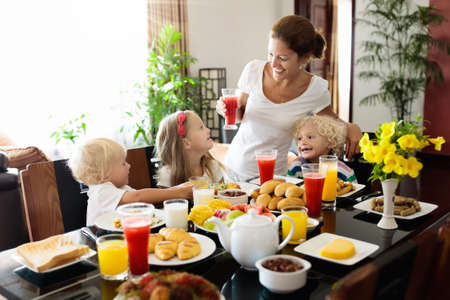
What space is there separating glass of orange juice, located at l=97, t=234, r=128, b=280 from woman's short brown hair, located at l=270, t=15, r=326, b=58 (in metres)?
1.50

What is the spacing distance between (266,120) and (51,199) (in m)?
1.20

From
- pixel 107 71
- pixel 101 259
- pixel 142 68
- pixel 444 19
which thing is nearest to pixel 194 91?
pixel 142 68

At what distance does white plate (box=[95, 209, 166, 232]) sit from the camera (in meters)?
1.46

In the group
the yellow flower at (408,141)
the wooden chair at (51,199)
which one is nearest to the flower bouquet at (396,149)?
the yellow flower at (408,141)

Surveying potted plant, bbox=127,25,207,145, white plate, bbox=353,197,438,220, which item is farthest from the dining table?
potted plant, bbox=127,25,207,145

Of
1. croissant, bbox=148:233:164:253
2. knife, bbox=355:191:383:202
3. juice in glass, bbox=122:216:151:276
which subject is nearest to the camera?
juice in glass, bbox=122:216:151:276

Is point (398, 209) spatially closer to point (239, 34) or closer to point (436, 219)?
point (436, 219)

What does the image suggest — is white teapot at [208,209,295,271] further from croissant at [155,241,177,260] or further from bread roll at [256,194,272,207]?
bread roll at [256,194,272,207]

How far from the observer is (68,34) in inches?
189

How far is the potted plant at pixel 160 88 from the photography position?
524cm

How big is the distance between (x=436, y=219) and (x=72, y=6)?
14.7 ft

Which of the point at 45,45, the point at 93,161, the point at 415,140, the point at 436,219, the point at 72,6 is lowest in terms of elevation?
the point at 436,219

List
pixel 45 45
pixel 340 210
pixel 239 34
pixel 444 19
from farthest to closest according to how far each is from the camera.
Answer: pixel 239 34 → pixel 444 19 → pixel 45 45 → pixel 340 210

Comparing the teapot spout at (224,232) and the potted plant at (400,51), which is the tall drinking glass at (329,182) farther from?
the potted plant at (400,51)
